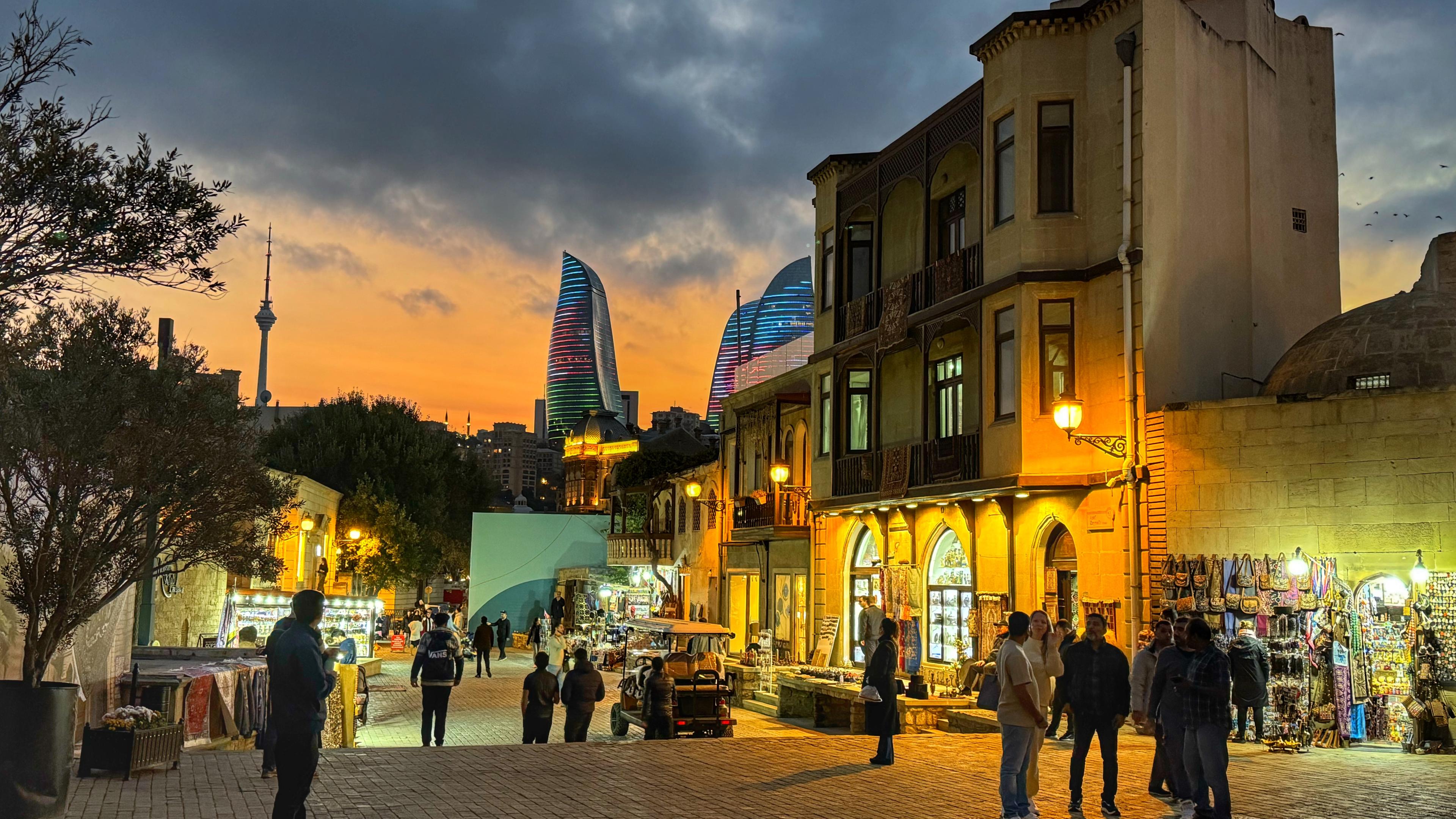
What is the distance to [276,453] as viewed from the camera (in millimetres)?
50062

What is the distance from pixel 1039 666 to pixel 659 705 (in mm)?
8131

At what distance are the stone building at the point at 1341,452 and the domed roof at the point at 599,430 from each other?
80.2 meters

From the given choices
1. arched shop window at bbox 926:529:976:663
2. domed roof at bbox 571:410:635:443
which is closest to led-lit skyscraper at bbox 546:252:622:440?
domed roof at bbox 571:410:635:443

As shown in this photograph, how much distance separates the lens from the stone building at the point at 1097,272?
18906 mm

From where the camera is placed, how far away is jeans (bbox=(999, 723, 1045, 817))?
9.76 m

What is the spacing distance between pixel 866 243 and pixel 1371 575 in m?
13.9

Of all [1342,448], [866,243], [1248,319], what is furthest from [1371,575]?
[866,243]

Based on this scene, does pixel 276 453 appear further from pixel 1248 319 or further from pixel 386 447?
pixel 1248 319

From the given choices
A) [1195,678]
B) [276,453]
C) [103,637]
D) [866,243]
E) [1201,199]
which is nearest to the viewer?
[1195,678]

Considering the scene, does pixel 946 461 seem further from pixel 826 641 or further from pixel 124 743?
pixel 124 743

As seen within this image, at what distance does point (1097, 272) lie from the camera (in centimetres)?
1966

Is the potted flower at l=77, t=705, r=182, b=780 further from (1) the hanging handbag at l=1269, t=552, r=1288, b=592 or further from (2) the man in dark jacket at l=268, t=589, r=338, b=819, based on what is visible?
(1) the hanging handbag at l=1269, t=552, r=1288, b=592

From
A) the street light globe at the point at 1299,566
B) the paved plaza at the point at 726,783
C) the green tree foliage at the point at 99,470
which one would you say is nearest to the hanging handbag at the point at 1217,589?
the street light globe at the point at 1299,566

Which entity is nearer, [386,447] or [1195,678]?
[1195,678]
